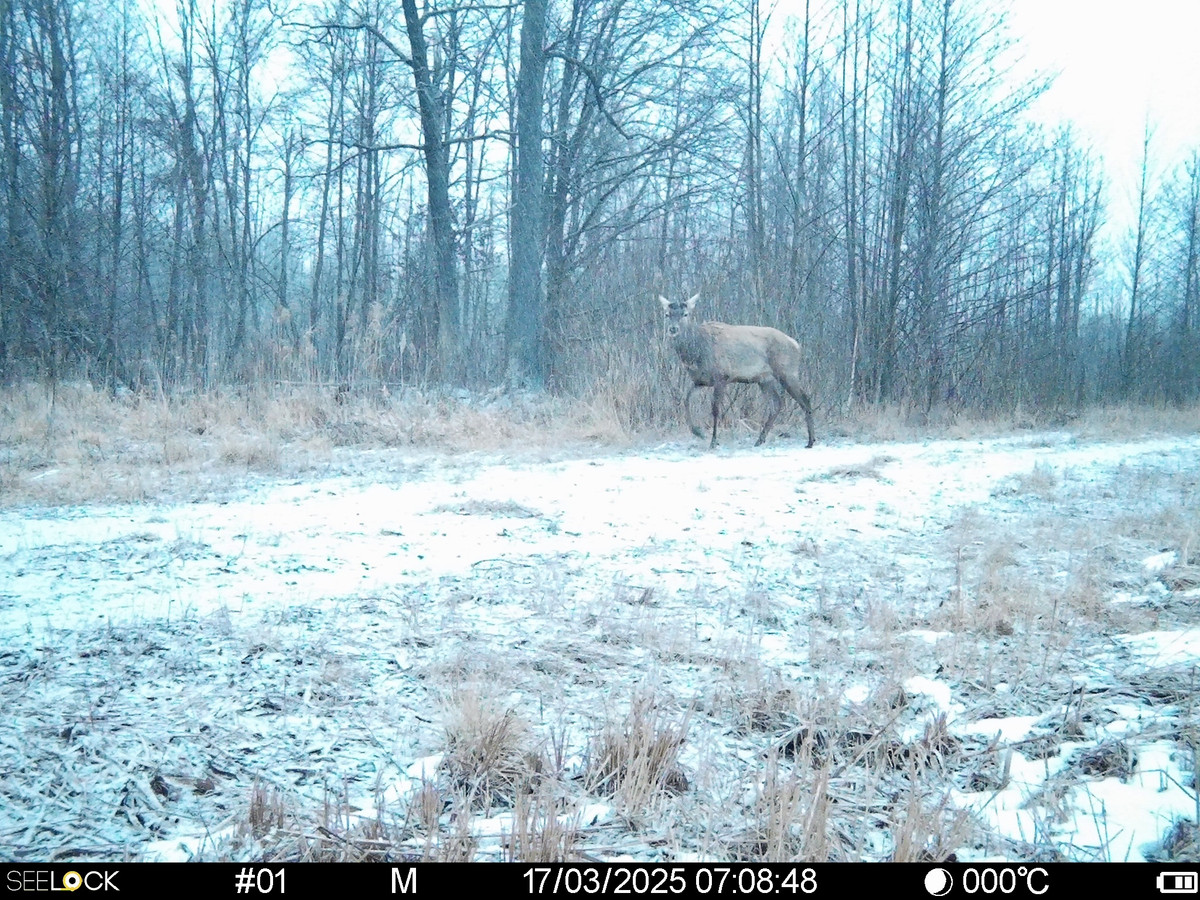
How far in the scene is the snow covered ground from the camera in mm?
2045

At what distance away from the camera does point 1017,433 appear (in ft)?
44.7

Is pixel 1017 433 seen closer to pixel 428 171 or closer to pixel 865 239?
pixel 865 239

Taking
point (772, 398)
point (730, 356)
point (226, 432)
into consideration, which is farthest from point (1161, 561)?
point (226, 432)

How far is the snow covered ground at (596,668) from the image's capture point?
2.04 m

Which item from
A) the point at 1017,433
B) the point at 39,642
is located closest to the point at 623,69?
the point at 1017,433

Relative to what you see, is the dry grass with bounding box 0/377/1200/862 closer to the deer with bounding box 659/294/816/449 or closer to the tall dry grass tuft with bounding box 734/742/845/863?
the tall dry grass tuft with bounding box 734/742/845/863

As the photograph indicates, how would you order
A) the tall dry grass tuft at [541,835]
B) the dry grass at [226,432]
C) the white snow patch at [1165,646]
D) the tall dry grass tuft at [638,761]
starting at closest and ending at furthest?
the tall dry grass tuft at [541,835] → the tall dry grass tuft at [638,761] → the white snow patch at [1165,646] → the dry grass at [226,432]

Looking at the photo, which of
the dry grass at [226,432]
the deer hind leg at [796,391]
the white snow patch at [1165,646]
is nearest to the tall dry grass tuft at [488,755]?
the white snow patch at [1165,646]

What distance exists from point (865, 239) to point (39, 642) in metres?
15.8

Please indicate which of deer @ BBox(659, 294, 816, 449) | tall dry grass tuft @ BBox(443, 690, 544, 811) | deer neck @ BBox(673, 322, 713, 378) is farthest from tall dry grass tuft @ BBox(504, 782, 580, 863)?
deer neck @ BBox(673, 322, 713, 378)
